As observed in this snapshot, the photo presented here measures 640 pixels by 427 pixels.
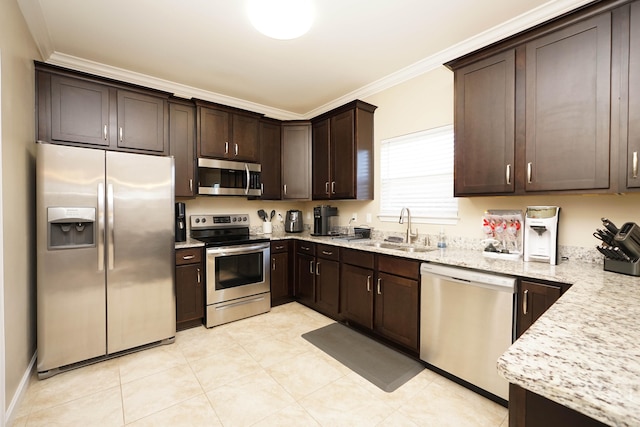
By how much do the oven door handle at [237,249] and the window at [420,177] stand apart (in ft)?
4.94

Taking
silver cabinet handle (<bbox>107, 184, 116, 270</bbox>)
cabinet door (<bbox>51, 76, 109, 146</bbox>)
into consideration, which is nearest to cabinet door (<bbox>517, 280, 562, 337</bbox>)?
silver cabinet handle (<bbox>107, 184, 116, 270</bbox>)

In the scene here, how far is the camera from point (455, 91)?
238 cm

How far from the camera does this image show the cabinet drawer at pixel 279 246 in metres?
3.67

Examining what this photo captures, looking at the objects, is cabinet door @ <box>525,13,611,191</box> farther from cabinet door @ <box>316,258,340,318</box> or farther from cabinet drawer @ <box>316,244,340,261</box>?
cabinet door @ <box>316,258,340,318</box>

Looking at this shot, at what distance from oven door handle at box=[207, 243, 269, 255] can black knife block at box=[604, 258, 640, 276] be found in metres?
3.00

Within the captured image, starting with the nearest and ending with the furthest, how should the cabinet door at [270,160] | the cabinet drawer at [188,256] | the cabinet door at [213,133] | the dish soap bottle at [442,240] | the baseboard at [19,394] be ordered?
the baseboard at [19,394], the dish soap bottle at [442,240], the cabinet drawer at [188,256], the cabinet door at [213,133], the cabinet door at [270,160]

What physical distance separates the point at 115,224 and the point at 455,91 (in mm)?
3097

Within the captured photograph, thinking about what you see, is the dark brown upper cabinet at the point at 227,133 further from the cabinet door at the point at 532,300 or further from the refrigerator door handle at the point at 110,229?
the cabinet door at the point at 532,300

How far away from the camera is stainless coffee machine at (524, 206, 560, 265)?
77.2 inches

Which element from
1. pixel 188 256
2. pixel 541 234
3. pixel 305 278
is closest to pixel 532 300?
pixel 541 234

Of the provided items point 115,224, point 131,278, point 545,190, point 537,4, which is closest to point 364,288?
point 545,190

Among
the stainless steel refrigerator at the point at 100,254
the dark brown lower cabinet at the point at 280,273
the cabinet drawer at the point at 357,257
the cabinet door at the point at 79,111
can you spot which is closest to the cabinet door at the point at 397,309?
the cabinet drawer at the point at 357,257

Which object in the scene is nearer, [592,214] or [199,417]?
[199,417]

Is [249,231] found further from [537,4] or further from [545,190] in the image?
[537,4]
